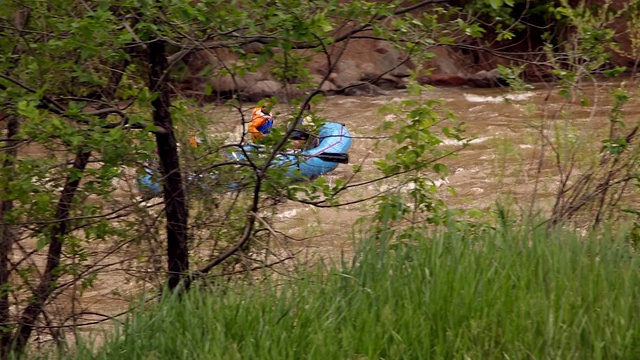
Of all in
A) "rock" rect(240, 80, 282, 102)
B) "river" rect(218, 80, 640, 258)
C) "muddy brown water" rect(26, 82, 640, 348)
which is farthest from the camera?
"river" rect(218, 80, 640, 258)

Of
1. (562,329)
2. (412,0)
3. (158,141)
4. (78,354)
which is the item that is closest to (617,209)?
(412,0)

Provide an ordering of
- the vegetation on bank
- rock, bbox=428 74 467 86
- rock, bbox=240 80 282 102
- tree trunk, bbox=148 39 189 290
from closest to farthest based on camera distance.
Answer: the vegetation on bank, tree trunk, bbox=148 39 189 290, rock, bbox=240 80 282 102, rock, bbox=428 74 467 86

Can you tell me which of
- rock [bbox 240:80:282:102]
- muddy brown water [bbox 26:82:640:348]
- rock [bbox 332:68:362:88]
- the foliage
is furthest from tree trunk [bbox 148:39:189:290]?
rock [bbox 332:68:362:88]

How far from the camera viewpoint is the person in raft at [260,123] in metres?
5.77

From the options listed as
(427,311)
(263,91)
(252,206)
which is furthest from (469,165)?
(427,311)

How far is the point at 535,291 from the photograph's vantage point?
4.27 meters

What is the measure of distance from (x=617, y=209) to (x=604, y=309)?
2134mm

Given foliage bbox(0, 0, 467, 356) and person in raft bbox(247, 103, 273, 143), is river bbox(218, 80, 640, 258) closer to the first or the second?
person in raft bbox(247, 103, 273, 143)

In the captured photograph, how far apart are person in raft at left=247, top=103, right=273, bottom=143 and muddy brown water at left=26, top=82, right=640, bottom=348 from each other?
0.29 feet

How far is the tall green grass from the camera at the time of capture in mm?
3867

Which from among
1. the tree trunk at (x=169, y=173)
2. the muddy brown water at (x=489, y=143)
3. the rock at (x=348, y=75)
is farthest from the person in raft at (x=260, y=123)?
the rock at (x=348, y=75)

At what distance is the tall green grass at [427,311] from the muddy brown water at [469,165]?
2.30 feet

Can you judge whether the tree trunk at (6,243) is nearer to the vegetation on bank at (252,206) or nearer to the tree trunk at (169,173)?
the vegetation on bank at (252,206)

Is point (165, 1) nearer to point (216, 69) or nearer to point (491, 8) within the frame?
point (216, 69)
